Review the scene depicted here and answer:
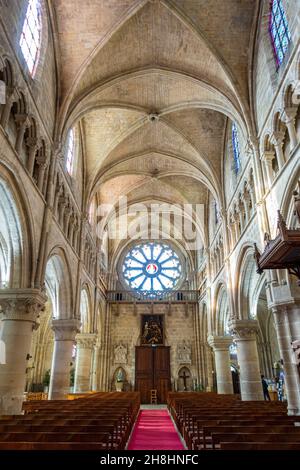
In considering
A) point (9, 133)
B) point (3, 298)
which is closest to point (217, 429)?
point (3, 298)

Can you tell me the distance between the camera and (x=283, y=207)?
1005 cm

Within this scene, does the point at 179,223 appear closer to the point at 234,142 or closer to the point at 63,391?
the point at 234,142

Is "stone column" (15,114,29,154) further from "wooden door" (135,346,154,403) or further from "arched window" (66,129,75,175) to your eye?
"wooden door" (135,346,154,403)

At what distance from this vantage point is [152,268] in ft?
100.0

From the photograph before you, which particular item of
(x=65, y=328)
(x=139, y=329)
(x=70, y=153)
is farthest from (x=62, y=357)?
(x=139, y=329)

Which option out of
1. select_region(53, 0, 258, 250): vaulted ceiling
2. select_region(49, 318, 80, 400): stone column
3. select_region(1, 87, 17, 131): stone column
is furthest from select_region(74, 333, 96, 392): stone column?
select_region(1, 87, 17, 131): stone column

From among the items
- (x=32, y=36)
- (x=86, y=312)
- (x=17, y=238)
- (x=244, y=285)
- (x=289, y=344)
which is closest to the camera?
(x=289, y=344)

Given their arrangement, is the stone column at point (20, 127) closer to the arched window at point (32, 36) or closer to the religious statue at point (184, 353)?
the arched window at point (32, 36)

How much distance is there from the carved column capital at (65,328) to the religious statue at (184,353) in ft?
43.6

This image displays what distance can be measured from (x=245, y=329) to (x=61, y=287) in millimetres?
8590

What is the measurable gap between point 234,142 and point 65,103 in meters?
8.63

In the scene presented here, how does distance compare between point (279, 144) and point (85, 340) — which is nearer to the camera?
point (279, 144)

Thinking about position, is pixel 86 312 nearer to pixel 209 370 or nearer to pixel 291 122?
pixel 209 370

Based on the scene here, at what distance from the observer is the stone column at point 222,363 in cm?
1956
